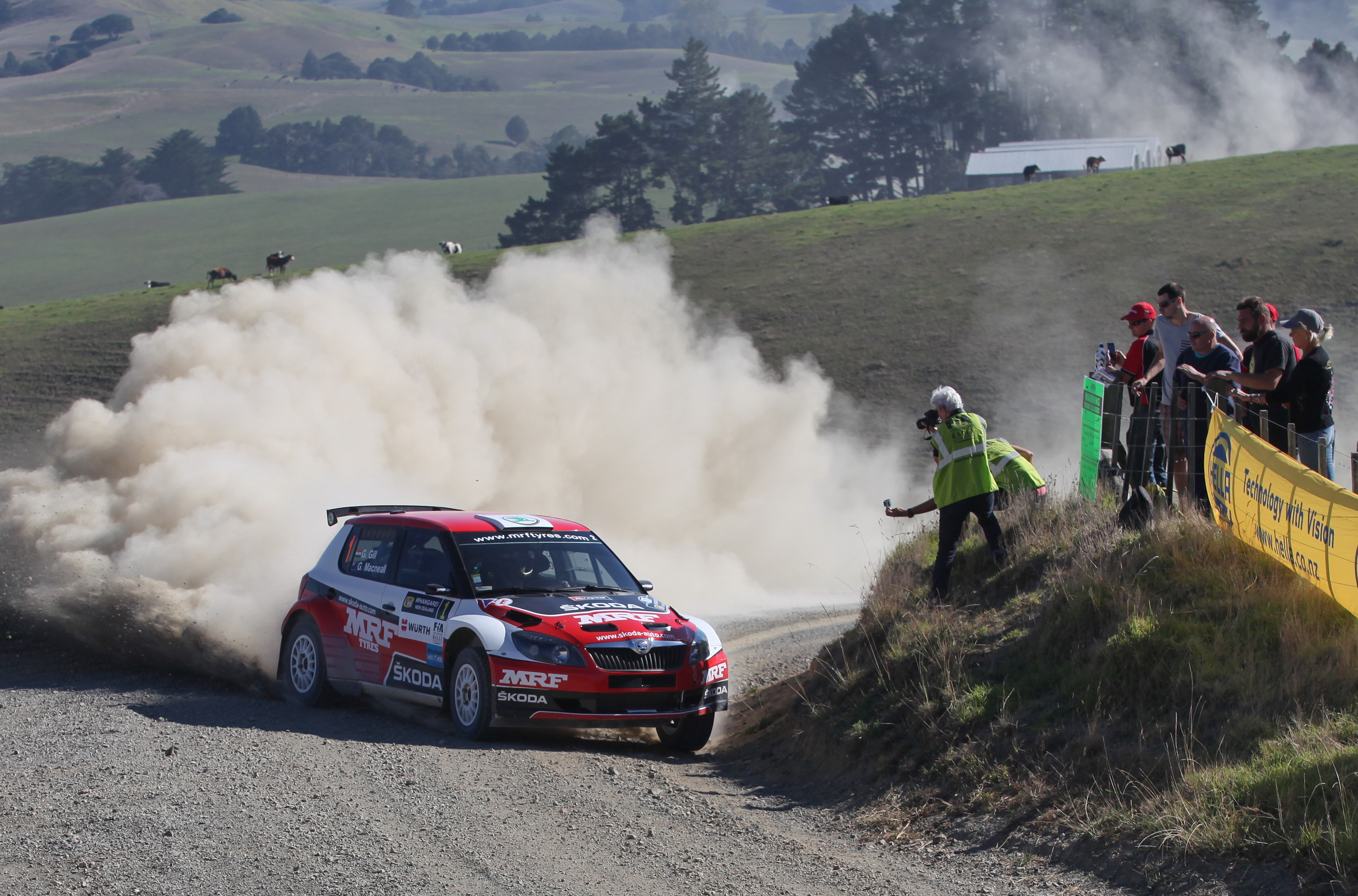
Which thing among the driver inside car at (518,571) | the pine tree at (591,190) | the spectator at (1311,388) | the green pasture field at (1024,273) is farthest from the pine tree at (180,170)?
the spectator at (1311,388)

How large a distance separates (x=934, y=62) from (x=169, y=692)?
96261 mm

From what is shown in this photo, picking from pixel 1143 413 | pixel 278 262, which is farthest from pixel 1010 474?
pixel 278 262

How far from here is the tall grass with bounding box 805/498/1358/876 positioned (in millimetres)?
5859

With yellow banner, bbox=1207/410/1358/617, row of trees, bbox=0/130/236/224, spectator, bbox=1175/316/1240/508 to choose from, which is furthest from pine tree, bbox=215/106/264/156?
yellow banner, bbox=1207/410/1358/617

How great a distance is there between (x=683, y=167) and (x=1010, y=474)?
7251cm

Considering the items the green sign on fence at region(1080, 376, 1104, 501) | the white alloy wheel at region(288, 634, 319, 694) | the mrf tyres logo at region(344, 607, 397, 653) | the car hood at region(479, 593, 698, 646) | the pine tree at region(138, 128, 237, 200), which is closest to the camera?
the car hood at region(479, 593, 698, 646)

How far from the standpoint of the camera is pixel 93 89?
197 meters

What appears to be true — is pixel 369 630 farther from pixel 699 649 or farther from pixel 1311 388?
pixel 1311 388

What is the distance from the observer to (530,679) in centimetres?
870

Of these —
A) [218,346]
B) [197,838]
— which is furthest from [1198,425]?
[218,346]

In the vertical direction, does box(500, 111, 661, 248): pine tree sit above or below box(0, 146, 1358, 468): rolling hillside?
above

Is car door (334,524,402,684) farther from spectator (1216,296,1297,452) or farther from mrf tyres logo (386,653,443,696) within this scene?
spectator (1216,296,1297,452)

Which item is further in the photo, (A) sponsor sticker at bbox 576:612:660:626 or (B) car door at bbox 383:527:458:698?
(B) car door at bbox 383:527:458:698

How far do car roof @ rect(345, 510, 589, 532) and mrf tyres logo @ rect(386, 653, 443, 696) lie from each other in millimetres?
1024
